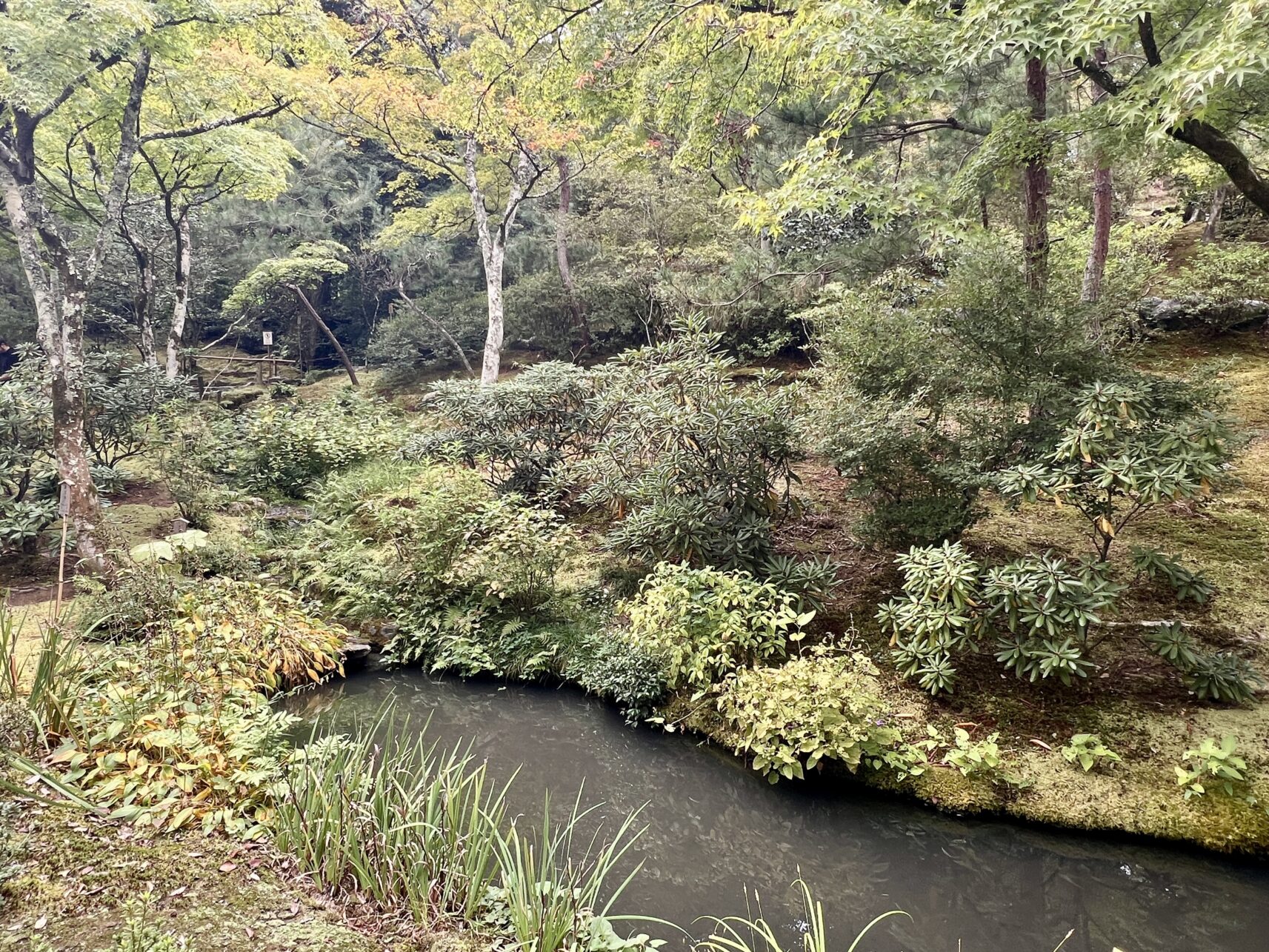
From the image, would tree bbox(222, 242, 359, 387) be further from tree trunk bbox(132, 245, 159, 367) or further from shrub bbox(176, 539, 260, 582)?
shrub bbox(176, 539, 260, 582)

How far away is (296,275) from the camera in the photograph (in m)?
14.6

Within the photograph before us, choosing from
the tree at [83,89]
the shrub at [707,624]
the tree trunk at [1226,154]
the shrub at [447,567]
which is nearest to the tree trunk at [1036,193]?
the tree trunk at [1226,154]

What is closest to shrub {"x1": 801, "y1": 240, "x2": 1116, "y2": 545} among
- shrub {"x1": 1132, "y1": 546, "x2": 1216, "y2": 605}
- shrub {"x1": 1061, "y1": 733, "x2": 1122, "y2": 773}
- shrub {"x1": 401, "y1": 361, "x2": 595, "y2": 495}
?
shrub {"x1": 1132, "y1": 546, "x2": 1216, "y2": 605}

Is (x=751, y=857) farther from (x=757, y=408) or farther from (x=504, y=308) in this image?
(x=504, y=308)

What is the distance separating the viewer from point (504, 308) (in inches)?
557

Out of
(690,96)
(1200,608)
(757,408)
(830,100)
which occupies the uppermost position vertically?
(830,100)

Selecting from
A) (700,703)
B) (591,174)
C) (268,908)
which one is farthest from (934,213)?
(591,174)

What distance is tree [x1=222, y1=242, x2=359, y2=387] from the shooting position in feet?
46.7

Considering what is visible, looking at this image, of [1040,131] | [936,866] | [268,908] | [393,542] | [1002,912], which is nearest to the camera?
[268,908]

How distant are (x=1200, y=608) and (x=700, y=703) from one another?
3.50 metres

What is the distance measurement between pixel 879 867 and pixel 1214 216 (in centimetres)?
1192

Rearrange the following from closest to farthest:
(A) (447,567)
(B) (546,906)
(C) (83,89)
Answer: (B) (546,906) < (A) (447,567) < (C) (83,89)

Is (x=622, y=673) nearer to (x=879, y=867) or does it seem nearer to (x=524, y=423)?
(x=879, y=867)

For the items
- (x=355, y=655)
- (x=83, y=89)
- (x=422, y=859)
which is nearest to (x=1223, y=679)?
(x=422, y=859)
